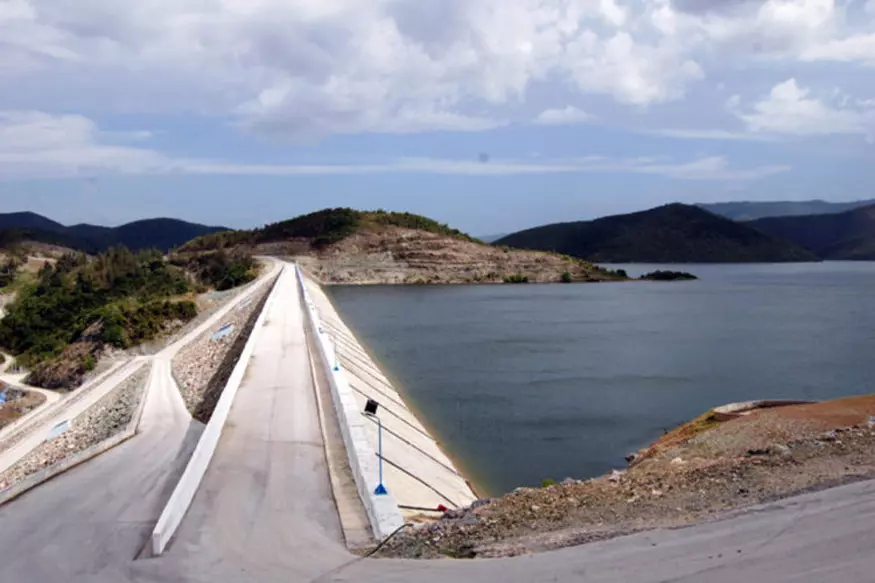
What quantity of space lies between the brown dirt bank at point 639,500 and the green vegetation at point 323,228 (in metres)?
77.3

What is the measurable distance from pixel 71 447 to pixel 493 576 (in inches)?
526

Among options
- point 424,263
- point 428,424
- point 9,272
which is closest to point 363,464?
point 428,424

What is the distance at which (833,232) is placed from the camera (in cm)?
17362

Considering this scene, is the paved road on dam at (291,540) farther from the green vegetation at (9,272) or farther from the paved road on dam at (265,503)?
the green vegetation at (9,272)

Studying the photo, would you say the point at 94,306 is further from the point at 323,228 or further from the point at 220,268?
the point at 323,228

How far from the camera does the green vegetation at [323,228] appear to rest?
289ft

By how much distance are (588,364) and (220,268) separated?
44780mm

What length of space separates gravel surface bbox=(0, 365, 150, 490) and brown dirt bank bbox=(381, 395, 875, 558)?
10118 mm

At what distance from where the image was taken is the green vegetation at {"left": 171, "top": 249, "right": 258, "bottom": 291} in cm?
6034

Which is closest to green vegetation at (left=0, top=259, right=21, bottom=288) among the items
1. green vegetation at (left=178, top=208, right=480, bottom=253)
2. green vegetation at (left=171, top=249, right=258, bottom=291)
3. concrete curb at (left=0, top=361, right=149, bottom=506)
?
green vegetation at (left=171, top=249, right=258, bottom=291)

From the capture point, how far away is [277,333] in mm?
25484

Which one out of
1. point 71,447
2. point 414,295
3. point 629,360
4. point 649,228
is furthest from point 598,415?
point 649,228

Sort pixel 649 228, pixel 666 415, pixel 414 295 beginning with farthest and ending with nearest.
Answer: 1. pixel 649 228
2. pixel 414 295
3. pixel 666 415

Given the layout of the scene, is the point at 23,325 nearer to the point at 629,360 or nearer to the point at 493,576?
the point at 629,360
